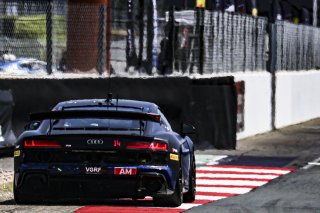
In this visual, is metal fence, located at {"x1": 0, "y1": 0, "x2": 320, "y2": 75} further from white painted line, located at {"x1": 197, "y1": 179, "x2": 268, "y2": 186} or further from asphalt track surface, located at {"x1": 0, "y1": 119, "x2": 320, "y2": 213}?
white painted line, located at {"x1": 197, "y1": 179, "x2": 268, "y2": 186}

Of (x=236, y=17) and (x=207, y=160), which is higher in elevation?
(x=236, y=17)

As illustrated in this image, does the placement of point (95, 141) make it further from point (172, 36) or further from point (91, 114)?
point (172, 36)

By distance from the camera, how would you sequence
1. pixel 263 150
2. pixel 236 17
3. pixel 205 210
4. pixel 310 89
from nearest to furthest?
pixel 205 210 < pixel 263 150 < pixel 236 17 < pixel 310 89

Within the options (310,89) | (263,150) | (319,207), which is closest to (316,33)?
(310,89)

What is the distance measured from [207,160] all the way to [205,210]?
30.6 feet

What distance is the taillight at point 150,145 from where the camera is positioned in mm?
11966

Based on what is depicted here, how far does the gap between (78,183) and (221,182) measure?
7911 mm

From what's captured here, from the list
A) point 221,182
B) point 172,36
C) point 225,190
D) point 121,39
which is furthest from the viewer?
point 172,36

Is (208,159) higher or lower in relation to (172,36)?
lower

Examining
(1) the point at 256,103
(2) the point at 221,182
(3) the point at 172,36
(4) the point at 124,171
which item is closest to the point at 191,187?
(4) the point at 124,171

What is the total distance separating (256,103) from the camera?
1248 inches

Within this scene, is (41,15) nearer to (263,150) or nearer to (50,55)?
(50,55)

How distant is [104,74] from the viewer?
2519cm

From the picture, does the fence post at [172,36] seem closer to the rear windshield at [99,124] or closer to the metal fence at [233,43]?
the metal fence at [233,43]
